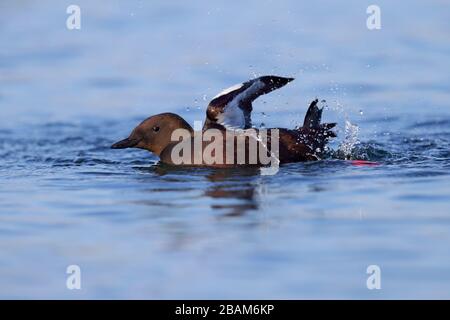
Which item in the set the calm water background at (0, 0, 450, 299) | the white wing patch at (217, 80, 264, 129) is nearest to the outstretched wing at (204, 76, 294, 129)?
the white wing patch at (217, 80, 264, 129)

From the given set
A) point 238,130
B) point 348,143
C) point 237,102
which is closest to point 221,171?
point 238,130

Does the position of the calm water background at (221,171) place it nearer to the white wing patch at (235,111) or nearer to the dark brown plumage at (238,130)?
the dark brown plumage at (238,130)

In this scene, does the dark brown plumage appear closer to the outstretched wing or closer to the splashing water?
the outstretched wing

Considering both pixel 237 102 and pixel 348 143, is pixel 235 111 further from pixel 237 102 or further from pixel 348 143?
pixel 348 143

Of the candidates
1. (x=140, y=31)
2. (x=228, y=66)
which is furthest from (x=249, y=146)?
(x=140, y=31)

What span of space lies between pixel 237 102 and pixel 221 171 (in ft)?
2.57

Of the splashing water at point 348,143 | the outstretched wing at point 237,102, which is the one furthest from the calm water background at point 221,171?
the outstretched wing at point 237,102

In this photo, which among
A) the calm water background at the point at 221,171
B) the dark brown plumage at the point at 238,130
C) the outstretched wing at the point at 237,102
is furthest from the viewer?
the outstretched wing at the point at 237,102

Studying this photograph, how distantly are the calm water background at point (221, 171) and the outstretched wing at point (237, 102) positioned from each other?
2.27ft

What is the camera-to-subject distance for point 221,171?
31.8 ft

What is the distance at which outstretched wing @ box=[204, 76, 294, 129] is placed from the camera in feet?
32.9

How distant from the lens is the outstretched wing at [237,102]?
394 inches

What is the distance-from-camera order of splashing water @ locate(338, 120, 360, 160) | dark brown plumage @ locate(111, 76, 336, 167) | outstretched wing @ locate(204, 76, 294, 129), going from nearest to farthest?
dark brown plumage @ locate(111, 76, 336, 167) → outstretched wing @ locate(204, 76, 294, 129) → splashing water @ locate(338, 120, 360, 160)

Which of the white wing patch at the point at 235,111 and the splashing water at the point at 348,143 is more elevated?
the white wing patch at the point at 235,111
